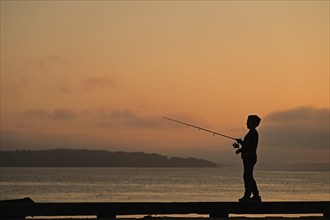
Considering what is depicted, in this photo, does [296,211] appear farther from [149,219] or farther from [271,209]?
[149,219]

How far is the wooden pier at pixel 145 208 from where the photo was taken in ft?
35.5

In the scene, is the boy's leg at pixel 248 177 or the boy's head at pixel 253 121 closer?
the boy's leg at pixel 248 177

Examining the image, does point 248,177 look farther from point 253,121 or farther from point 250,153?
point 253,121

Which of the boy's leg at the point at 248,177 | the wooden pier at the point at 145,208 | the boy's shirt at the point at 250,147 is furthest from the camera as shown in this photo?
the boy's shirt at the point at 250,147

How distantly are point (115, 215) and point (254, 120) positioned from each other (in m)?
3.22

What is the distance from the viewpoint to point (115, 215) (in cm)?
1123

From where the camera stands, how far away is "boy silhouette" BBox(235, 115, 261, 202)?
12258mm

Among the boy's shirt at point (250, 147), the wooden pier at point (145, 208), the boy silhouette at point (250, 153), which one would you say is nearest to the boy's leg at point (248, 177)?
the boy silhouette at point (250, 153)

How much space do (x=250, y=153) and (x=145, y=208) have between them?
2.31m

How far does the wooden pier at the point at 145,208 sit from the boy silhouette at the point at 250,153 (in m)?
0.64

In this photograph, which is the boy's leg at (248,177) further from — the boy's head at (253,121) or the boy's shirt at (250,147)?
the boy's head at (253,121)

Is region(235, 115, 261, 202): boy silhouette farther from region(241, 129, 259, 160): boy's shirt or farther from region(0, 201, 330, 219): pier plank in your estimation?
region(0, 201, 330, 219): pier plank

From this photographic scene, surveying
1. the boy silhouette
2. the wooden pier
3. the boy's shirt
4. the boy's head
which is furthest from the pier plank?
the boy's head

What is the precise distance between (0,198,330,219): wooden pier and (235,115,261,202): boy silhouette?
644mm
